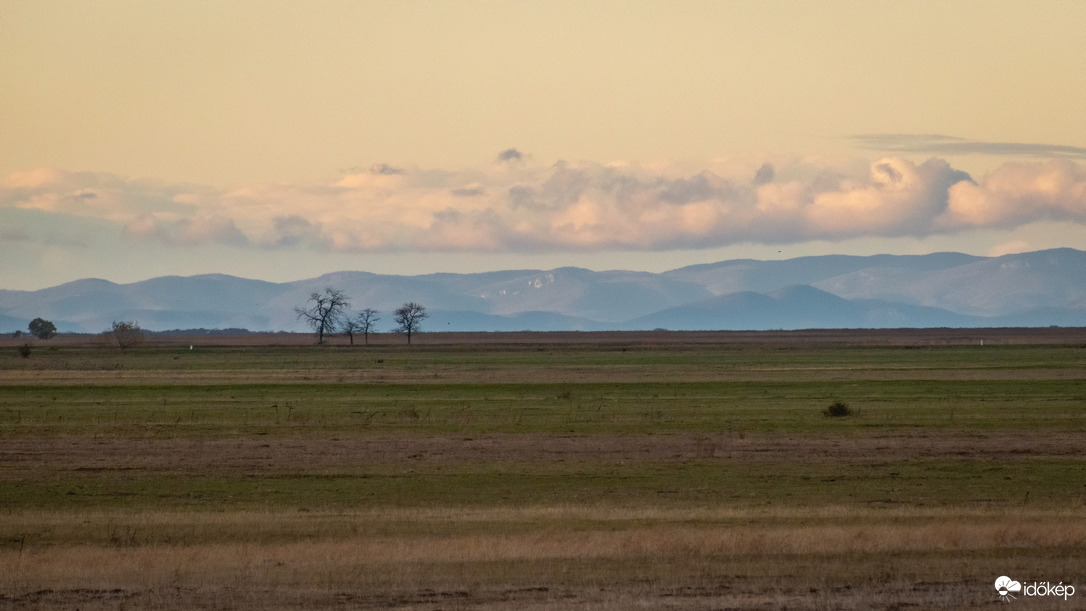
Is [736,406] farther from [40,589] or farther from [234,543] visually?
[40,589]

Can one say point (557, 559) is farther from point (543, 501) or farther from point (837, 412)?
Answer: point (837, 412)

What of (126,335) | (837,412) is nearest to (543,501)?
(837,412)

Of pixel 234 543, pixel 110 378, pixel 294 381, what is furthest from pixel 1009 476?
pixel 110 378

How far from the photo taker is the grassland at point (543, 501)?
52.2 ft

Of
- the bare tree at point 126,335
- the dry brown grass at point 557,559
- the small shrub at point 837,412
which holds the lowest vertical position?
the dry brown grass at point 557,559

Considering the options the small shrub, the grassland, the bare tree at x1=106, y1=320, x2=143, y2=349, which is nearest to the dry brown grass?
the grassland

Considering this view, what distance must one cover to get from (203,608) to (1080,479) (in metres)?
18.7

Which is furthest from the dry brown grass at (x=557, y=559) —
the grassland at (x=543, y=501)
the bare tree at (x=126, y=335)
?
the bare tree at (x=126, y=335)

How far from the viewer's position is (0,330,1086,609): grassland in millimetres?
15922

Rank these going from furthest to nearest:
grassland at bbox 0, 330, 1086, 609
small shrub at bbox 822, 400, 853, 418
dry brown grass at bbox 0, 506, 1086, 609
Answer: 1. small shrub at bbox 822, 400, 853, 418
2. grassland at bbox 0, 330, 1086, 609
3. dry brown grass at bbox 0, 506, 1086, 609

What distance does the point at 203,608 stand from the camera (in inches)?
587

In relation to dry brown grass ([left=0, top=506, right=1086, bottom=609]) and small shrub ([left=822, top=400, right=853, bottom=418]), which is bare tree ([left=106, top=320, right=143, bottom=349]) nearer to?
small shrub ([left=822, top=400, right=853, bottom=418])

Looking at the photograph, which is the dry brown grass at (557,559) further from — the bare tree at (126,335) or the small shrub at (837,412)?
the bare tree at (126,335)

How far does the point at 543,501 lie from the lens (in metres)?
23.4
